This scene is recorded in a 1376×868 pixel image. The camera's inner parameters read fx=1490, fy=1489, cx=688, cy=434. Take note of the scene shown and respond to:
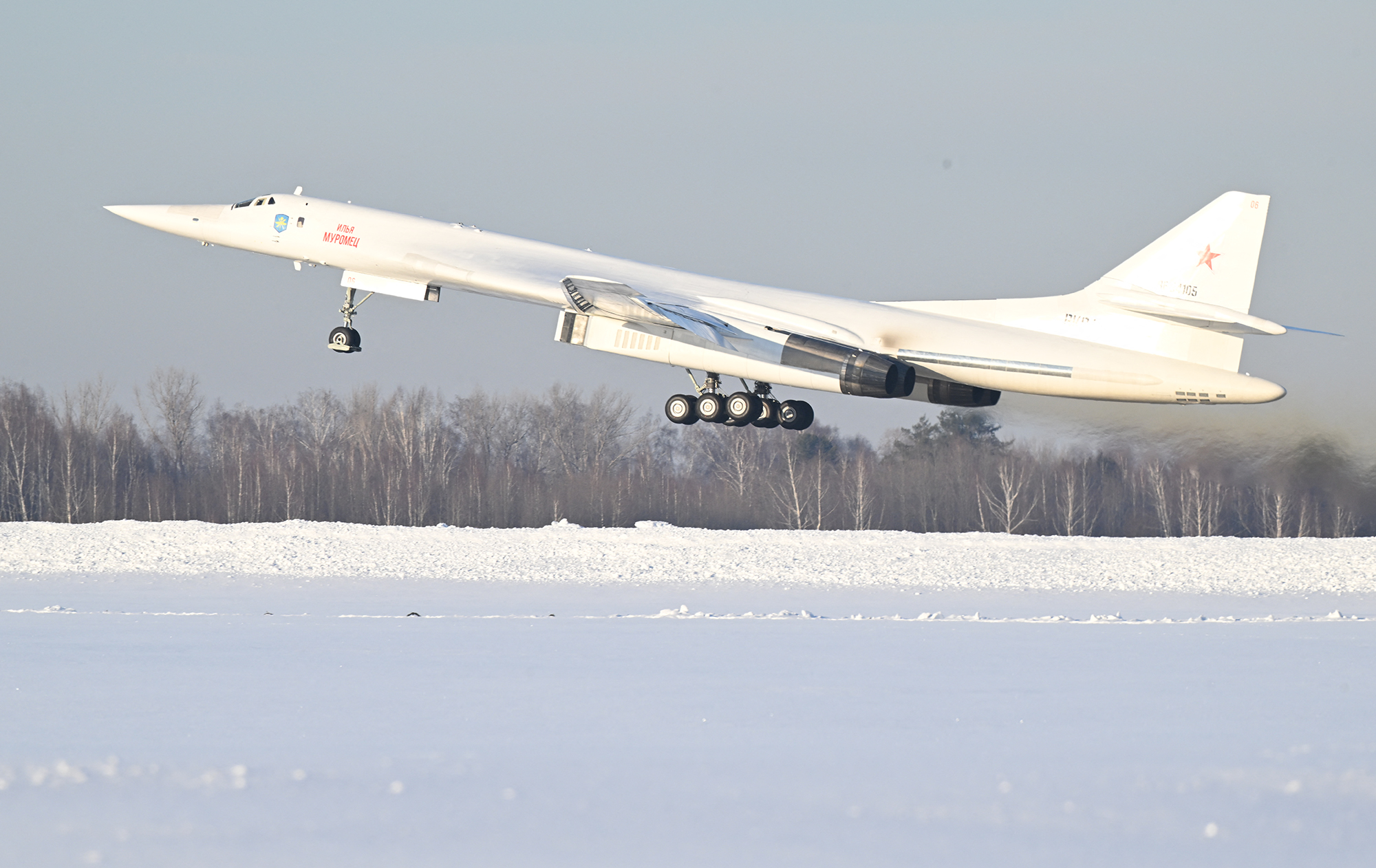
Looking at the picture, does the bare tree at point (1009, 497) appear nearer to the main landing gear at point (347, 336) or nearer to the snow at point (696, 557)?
the snow at point (696, 557)

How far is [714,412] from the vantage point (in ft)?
54.9

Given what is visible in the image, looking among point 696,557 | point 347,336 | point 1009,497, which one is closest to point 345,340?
point 347,336

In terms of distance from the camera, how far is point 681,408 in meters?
17.0

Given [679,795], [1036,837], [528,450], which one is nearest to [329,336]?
[679,795]

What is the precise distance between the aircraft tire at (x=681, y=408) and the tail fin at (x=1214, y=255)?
5078 millimetres

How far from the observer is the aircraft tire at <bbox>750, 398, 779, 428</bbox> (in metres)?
16.8

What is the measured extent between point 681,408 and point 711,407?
0.39 m

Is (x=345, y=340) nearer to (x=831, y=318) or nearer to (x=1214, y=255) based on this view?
(x=831, y=318)

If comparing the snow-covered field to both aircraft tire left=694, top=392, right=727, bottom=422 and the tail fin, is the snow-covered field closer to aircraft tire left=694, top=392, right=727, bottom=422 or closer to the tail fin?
aircraft tire left=694, top=392, right=727, bottom=422

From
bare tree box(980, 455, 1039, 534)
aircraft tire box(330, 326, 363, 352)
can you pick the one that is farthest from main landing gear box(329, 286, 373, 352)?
bare tree box(980, 455, 1039, 534)

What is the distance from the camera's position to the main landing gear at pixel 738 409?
16719 millimetres

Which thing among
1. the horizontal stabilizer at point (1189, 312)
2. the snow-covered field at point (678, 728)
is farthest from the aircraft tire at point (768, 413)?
the horizontal stabilizer at point (1189, 312)

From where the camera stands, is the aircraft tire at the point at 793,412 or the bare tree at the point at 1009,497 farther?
the bare tree at the point at 1009,497

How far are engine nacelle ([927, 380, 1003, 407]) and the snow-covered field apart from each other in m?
2.40
